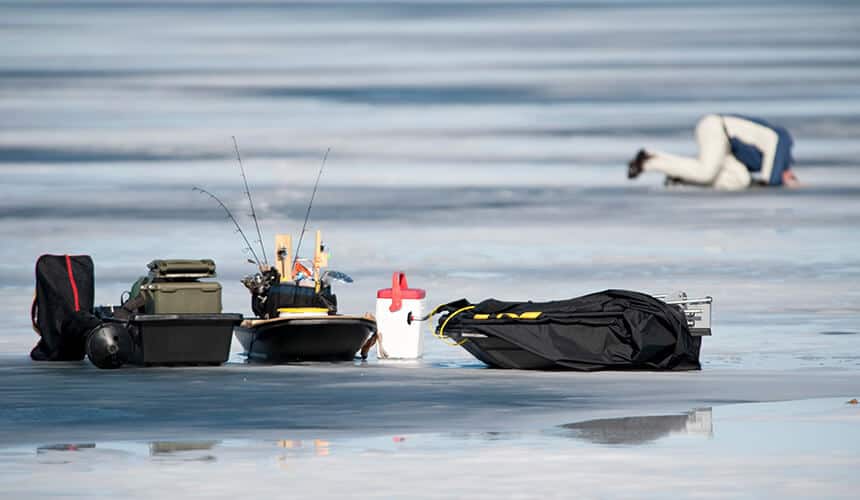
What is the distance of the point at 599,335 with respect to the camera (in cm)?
1347

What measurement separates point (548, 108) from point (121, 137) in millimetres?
6757

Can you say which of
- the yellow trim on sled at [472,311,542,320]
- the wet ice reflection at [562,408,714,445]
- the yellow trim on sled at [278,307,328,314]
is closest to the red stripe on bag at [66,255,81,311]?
the yellow trim on sled at [278,307,328,314]

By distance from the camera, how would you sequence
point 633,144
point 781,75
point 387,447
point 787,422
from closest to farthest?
point 387,447, point 787,422, point 633,144, point 781,75

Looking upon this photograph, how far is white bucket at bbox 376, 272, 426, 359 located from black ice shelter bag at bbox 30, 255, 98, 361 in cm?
194

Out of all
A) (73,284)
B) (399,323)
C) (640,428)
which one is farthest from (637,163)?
(640,428)

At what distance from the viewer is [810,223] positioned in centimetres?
2288

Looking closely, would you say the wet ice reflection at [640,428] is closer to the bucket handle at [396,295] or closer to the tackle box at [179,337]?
the tackle box at [179,337]

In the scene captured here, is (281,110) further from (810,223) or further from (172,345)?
(172,345)

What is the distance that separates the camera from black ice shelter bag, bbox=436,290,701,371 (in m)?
13.4

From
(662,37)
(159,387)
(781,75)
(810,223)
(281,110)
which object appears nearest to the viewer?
(159,387)

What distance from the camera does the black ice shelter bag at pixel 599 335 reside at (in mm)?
13391

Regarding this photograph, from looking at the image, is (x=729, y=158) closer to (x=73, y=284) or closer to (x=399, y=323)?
(x=399, y=323)

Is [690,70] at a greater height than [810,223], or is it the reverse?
[690,70]

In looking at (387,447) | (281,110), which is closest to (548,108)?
(281,110)
